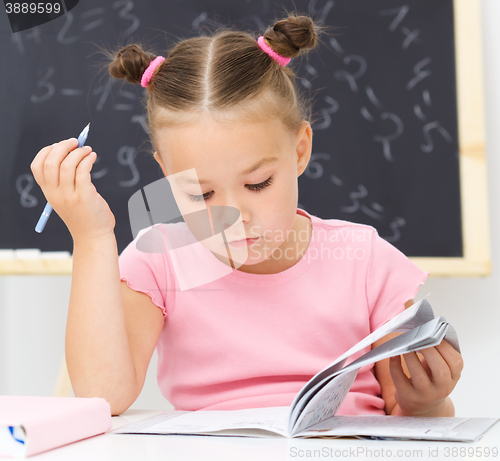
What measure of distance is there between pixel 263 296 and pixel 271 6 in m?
0.85

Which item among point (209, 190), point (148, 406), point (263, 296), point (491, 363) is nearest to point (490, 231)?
point (491, 363)

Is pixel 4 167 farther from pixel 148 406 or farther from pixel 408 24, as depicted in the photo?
pixel 408 24

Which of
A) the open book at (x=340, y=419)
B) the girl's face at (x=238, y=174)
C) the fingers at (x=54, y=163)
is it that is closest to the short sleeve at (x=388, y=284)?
the girl's face at (x=238, y=174)

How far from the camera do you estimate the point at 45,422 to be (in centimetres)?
41

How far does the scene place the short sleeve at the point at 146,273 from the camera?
2.47ft

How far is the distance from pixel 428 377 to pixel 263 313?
284 millimetres

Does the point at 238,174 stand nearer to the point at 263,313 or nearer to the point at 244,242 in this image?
the point at 244,242

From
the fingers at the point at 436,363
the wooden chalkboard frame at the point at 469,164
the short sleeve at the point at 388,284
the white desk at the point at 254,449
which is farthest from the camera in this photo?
the wooden chalkboard frame at the point at 469,164

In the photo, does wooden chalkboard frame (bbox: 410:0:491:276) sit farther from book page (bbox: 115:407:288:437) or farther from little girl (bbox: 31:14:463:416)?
book page (bbox: 115:407:288:437)

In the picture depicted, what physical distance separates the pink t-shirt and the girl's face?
0.06 metres

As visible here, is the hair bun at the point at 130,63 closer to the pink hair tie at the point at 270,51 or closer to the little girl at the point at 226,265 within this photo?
the little girl at the point at 226,265

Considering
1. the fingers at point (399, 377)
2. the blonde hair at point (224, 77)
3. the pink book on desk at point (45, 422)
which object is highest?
the blonde hair at point (224, 77)

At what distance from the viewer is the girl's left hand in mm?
544

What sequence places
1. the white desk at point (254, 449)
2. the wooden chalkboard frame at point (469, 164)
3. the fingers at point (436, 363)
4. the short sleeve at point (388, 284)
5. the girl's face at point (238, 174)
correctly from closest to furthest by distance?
the white desk at point (254, 449) → the fingers at point (436, 363) → the girl's face at point (238, 174) → the short sleeve at point (388, 284) → the wooden chalkboard frame at point (469, 164)
